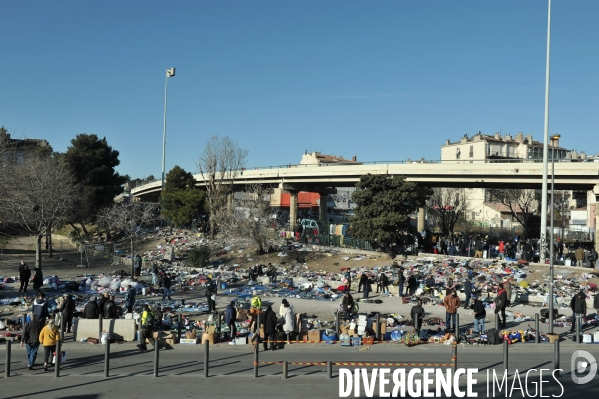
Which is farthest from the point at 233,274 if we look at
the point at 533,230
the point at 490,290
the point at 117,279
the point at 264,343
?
A: the point at 533,230

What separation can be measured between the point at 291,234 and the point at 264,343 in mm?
33832

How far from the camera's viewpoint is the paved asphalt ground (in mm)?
11398

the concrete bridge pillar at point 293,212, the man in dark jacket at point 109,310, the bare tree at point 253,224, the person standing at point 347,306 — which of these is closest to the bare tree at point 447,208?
the concrete bridge pillar at point 293,212

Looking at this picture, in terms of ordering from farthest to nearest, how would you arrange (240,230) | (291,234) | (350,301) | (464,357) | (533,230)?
(533,230) < (291,234) < (240,230) < (350,301) < (464,357)

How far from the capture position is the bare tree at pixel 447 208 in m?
61.7

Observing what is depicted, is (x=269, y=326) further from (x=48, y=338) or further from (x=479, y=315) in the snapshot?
(x=479, y=315)

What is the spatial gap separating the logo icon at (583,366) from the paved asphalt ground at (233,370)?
0.49 feet

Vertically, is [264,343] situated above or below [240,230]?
below

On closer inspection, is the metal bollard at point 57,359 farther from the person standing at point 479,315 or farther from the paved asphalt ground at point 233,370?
the person standing at point 479,315

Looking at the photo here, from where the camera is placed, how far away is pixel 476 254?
35875 mm

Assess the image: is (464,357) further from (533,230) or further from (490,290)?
(533,230)

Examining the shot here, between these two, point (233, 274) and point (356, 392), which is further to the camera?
point (233, 274)

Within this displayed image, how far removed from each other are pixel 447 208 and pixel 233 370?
53573 mm

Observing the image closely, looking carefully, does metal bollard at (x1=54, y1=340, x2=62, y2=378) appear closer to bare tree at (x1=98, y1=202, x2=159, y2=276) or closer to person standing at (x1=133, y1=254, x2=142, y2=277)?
bare tree at (x1=98, y1=202, x2=159, y2=276)
